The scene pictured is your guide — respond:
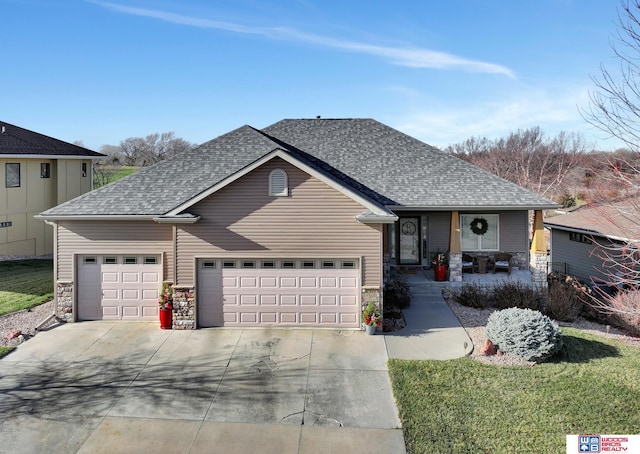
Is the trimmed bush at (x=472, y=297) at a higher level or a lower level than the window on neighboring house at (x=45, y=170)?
lower

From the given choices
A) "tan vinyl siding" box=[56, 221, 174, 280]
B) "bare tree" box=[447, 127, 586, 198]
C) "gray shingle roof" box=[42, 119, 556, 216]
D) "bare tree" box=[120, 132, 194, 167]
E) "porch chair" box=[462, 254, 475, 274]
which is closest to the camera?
"tan vinyl siding" box=[56, 221, 174, 280]

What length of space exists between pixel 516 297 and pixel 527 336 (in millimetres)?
4534

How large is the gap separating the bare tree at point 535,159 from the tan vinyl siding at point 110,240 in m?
35.2

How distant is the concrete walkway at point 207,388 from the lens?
25.2ft

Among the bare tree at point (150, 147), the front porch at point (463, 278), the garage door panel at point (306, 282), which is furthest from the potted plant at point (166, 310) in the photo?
the bare tree at point (150, 147)

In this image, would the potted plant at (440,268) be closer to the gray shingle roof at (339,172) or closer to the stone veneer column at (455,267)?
the stone veneer column at (455,267)

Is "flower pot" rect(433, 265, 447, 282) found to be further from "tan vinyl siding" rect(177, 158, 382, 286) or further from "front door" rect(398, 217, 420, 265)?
"tan vinyl siding" rect(177, 158, 382, 286)

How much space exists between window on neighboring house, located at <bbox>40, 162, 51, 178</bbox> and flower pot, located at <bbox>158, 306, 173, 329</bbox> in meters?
17.4

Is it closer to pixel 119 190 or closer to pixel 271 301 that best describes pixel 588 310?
pixel 271 301

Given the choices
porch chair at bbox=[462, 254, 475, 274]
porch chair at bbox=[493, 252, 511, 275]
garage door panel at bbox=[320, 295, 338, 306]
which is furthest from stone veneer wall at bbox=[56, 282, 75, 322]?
porch chair at bbox=[493, 252, 511, 275]

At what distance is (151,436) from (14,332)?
7570 mm

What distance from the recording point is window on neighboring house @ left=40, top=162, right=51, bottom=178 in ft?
83.4

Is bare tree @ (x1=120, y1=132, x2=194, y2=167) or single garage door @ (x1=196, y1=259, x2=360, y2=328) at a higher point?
bare tree @ (x1=120, y1=132, x2=194, y2=167)

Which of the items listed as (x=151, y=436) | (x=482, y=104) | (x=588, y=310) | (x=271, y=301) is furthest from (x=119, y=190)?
(x=482, y=104)
